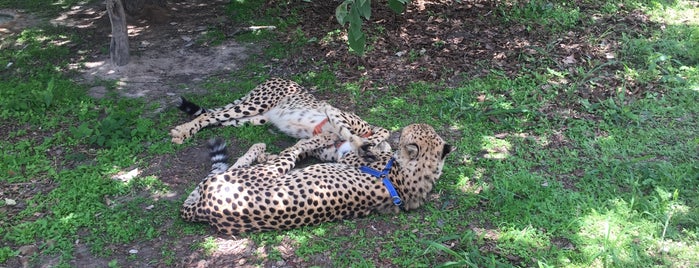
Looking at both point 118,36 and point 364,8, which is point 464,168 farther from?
point 118,36

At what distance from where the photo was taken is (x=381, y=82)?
6398 millimetres

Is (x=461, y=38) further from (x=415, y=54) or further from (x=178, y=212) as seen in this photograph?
(x=178, y=212)

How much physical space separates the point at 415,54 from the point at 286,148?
8.26 feet

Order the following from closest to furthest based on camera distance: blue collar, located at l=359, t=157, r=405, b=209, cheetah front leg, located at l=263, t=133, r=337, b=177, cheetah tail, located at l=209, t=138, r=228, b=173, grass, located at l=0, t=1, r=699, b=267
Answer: grass, located at l=0, t=1, r=699, b=267
blue collar, located at l=359, t=157, r=405, b=209
cheetah front leg, located at l=263, t=133, r=337, b=177
cheetah tail, located at l=209, t=138, r=228, b=173

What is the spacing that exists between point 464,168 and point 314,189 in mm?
1456

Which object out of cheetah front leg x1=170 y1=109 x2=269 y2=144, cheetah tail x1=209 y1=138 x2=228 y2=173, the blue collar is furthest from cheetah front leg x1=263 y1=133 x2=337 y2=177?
cheetah front leg x1=170 y1=109 x2=269 y2=144

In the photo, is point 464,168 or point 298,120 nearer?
point 464,168

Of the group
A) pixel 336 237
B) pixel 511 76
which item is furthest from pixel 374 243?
pixel 511 76

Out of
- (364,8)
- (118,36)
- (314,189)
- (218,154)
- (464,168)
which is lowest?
(464,168)

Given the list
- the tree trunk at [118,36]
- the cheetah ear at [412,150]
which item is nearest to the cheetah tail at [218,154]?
the cheetah ear at [412,150]

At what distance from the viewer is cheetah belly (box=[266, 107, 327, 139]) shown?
5.22 m

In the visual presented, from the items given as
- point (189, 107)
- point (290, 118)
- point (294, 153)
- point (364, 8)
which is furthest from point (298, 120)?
point (364, 8)

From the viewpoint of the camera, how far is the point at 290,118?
5301 millimetres

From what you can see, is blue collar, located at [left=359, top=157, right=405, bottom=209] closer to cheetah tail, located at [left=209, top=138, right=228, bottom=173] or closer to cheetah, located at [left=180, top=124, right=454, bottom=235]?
cheetah, located at [left=180, top=124, right=454, bottom=235]
